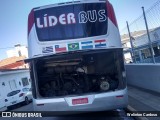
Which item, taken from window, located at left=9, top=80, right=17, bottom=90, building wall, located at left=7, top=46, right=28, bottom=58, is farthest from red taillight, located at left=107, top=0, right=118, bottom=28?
building wall, located at left=7, top=46, right=28, bottom=58

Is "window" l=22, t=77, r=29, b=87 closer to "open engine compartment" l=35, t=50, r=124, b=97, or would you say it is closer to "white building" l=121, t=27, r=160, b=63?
"white building" l=121, t=27, r=160, b=63

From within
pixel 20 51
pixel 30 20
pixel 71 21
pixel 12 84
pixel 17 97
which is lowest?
pixel 17 97

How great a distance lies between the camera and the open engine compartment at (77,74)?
386 inches

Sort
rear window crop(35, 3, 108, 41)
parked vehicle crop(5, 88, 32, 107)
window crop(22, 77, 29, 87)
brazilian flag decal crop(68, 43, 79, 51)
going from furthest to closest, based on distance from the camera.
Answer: window crop(22, 77, 29, 87)
parked vehicle crop(5, 88, 32, 107)
rear window crop(35, 3, 108, 41)
brazilian flag decal crop(68, 43, 79, 51)

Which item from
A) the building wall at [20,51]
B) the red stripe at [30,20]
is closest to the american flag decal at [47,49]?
the red stripe at [30,20]

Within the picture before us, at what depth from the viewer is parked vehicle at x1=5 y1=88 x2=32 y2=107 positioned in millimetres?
24672

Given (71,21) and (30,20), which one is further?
(30,20)

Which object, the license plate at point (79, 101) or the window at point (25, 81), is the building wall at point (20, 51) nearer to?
the window at point (25, 81)

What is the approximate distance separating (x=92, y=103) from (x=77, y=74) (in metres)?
1.45

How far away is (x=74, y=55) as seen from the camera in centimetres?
933

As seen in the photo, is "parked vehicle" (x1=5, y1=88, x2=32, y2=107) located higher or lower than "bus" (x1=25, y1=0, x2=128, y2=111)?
lower

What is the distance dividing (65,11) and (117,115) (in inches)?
156

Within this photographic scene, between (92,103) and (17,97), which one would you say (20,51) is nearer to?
(17,97)

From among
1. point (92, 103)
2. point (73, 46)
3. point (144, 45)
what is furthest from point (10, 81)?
point (92, 103)
